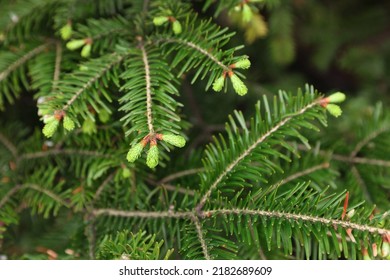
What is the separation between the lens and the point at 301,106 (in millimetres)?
1006

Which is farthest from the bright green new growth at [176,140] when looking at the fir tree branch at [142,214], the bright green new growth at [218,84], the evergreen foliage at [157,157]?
the fir tree branch at [142,214]

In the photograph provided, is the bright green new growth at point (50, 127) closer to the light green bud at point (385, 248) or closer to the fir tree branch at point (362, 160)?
the light green bud at point (385, 248)

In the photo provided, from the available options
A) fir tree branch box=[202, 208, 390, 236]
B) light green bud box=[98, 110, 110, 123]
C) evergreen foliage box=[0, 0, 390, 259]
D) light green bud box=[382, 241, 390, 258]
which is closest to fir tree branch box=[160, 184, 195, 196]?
evergreen foliage box=[0, 0, 390, 259]

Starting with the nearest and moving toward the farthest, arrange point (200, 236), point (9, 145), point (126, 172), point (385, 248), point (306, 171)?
point (385, 248) < point (200, 236) < point (126, 172) < point (306, 171) < point (9, 145)

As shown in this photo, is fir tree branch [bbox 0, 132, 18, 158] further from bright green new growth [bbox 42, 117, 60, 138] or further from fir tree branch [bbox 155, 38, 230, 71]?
fir tree branch [bbox 155, 38, 230, 71]

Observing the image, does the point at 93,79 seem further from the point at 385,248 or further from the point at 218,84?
the point at 385,248

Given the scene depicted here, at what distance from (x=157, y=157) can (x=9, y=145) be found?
0.63 metres

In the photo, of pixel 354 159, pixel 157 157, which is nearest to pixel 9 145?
pixel 157 157

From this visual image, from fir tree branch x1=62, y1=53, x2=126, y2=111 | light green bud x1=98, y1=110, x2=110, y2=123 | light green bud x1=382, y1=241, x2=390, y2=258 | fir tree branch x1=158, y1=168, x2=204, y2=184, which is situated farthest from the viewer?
fir tree branch x1=158, y1=168, x2=204, y2=184

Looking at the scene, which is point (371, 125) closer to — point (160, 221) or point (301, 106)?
point (301, 106)

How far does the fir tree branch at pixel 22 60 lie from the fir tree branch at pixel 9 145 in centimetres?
22

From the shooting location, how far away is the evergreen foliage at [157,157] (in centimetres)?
89

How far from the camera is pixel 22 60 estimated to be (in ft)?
3.79

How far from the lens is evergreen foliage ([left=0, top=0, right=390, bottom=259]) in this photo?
890 millimetres
